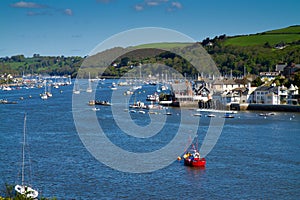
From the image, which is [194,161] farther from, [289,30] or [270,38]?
[289,30]

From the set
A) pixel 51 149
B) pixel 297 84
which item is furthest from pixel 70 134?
pixel 297 84

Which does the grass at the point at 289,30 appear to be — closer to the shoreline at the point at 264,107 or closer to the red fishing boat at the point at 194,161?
the shoreline at the point at 264,107

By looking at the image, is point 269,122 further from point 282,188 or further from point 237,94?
point 282,188

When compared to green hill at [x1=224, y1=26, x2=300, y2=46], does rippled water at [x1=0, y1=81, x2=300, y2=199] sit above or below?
below

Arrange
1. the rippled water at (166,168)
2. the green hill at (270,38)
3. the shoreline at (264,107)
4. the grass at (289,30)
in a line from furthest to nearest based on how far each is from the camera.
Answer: the grass at (289,30), the green hill at (270,38), the shoreline at (264,107), the rippled water at (166,168)

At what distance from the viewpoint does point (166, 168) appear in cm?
1372

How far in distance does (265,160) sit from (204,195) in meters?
3.81

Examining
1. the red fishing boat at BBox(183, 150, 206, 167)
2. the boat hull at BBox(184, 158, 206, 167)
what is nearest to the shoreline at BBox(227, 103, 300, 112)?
the red fishing boat at BBox(183, 150, 206, 167)

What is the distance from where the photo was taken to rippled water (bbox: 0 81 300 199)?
37.6 ft

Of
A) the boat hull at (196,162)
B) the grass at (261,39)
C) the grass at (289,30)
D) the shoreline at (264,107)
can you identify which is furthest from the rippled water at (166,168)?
the grass at (289,30)

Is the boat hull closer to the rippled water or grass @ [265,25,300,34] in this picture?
the rippled water

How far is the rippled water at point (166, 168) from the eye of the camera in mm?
11469

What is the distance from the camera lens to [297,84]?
1225 inches

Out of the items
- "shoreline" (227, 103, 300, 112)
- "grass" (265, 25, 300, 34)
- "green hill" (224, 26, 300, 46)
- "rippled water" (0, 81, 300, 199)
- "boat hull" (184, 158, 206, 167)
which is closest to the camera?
"rippled water" (0, 81, 300, 199)
